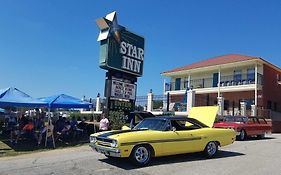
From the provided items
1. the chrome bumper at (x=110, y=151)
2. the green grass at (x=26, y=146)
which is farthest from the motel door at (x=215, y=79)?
the chrome bumper at (x=110, y=151)

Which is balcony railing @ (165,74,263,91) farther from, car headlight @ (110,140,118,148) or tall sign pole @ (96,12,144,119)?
car headlight @ (110,140,118,148)

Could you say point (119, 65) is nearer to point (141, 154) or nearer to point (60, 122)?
point (60, 122)

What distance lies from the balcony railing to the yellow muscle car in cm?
2067

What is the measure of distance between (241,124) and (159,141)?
1009cm

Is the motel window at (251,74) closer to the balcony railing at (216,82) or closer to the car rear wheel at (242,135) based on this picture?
the balcony railing at (216,82)

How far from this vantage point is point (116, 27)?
62.4 feet

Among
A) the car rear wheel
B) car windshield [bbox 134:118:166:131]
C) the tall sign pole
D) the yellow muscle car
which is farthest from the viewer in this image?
the tall sign pole

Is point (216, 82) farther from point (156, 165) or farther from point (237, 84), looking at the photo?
point (156, 165)

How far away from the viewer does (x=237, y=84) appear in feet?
105

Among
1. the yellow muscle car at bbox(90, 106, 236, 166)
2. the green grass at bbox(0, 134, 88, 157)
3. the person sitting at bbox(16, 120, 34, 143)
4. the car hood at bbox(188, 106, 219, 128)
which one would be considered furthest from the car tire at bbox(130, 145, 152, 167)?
the person sitting at bbox(16, 120, 34, 143)

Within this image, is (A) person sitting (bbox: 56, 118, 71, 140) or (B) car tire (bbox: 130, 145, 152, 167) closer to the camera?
(B) car tire (bbox: 130, 145, 152, 167)

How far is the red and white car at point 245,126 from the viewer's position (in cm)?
1836

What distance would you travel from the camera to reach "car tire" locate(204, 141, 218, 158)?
11.1m

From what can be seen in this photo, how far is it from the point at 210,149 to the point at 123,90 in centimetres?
893
